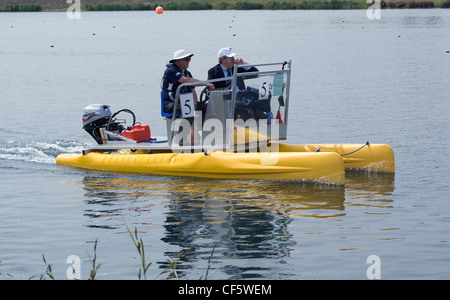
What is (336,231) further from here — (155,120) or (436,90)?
(436,90)

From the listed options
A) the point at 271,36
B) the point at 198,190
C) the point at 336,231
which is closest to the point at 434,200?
the point at 336,231

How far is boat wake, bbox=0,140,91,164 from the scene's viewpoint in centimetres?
1672

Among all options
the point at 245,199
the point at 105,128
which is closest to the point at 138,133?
the point at 105,128

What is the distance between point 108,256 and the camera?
9.94 meters

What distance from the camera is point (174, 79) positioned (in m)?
13.6

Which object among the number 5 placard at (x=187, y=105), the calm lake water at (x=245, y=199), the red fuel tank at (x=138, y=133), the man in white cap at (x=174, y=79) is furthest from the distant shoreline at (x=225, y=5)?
the number 5 placard at (x=187, y=105)

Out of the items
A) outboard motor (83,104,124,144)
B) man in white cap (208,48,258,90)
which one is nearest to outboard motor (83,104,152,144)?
outboard motor (83,104,124,144)

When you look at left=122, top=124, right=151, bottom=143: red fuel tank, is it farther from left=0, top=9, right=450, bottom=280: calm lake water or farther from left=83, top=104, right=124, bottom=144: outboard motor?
left=0, top=9, right=450, bottom=280: calm lake water

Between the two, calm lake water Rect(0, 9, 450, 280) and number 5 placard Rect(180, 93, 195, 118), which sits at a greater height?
number 5 placard Rect(180, 93, 195, 118)

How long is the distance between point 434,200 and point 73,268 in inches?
236

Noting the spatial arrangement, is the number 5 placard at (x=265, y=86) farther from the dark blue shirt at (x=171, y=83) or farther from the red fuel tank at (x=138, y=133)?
the red fuel tank at (x=138, y=133)

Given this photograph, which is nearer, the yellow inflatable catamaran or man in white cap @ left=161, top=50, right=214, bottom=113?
the yellow inflatable catamaran

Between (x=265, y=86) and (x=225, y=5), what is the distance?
3603 inches

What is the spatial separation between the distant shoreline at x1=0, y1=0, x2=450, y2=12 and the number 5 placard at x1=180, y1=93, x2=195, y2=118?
77313 millimetres
